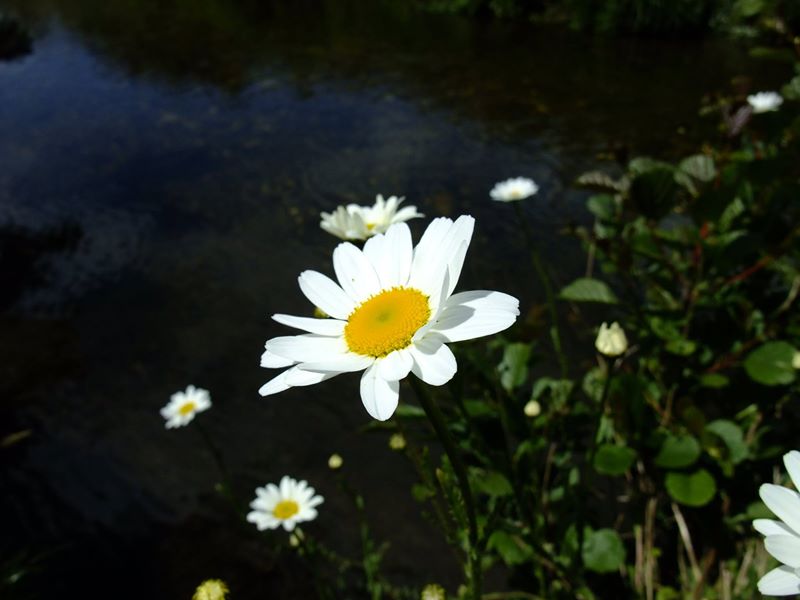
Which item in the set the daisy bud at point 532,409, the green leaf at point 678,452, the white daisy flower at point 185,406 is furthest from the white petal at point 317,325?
the white daisy flower at point 185,406

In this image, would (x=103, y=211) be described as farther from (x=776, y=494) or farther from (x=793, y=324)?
(x=776, y=494)

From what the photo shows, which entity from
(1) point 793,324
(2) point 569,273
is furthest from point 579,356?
(1) point 793,324

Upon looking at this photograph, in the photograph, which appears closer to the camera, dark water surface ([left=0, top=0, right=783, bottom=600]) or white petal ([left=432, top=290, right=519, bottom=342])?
white petal ([left=432, top=290, right=519, bottom=342])

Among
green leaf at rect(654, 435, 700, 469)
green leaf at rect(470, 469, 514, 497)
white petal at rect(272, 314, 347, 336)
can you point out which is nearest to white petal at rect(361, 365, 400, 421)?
white petal at rect(272, 314, 347, 336)

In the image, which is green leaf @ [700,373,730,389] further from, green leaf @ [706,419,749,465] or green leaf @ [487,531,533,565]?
green leaf @ [487,531,533,565]

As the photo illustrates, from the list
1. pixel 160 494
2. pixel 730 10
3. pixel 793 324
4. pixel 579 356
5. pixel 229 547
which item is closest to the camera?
pixel 793 324

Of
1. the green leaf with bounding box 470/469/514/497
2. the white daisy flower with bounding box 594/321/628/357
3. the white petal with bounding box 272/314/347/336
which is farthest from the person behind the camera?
the green leaf with bounding box 470/469/514/497

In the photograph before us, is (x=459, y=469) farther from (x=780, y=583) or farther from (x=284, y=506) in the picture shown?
(x=284, y=506)

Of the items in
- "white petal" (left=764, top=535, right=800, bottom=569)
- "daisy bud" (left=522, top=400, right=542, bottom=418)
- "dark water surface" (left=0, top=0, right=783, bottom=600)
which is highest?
"white petal" (left=764, top=535, right=800, bottom=569)
